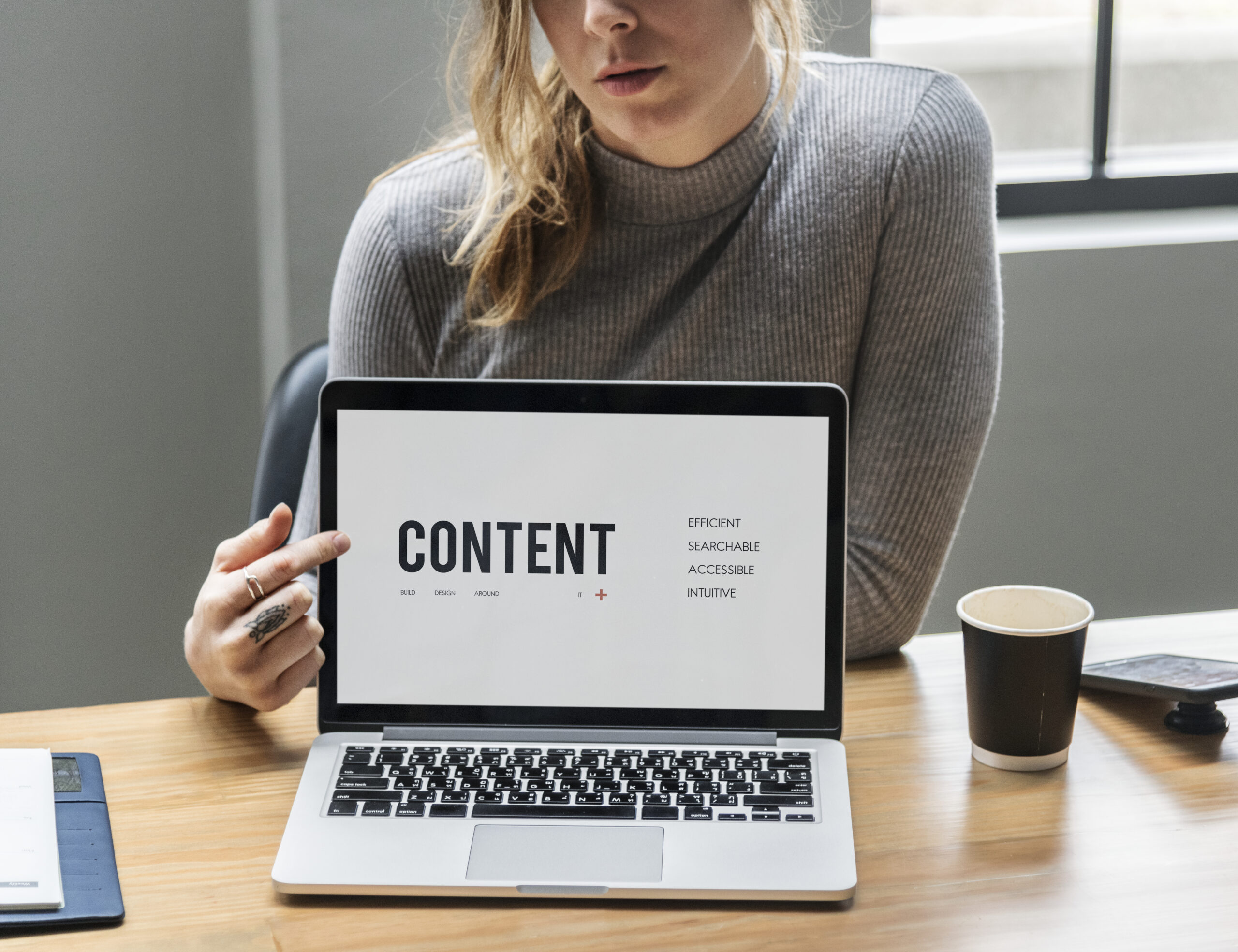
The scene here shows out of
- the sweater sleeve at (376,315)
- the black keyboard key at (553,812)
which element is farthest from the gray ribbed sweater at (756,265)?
the black keyboard key at (553,812)

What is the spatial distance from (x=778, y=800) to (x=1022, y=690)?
180 mm

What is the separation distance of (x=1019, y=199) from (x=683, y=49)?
53.2 inches

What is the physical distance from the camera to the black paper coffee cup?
79 centimetres

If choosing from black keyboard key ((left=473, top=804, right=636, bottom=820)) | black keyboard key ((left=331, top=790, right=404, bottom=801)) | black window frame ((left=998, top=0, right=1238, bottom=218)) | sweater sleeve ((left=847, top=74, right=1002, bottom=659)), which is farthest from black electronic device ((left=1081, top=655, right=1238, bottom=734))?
black window frame ((left=998, top=0, right=1238, bottom=218))

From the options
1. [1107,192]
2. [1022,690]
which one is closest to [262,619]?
[1022,690]

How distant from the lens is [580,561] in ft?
→ 2.69

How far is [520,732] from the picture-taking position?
0.82 m

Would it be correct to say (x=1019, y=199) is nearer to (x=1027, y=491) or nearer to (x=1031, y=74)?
(x=1027, y=491)

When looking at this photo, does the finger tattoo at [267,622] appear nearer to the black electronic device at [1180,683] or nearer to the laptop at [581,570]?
the laptop at [581,570]

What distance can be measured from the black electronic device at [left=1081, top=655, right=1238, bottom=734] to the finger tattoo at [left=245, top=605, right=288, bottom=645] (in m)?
0.58


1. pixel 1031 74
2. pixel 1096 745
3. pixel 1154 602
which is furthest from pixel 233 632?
pixel 1031 74

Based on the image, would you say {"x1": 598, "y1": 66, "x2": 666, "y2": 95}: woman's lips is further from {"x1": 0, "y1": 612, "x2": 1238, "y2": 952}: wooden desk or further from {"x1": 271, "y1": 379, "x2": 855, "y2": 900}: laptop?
{"x1": 0, "y1": 612, "x2": 1238, "y2": 952}: wooden desk

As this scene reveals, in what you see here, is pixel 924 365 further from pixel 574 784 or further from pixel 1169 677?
pixel 574 784

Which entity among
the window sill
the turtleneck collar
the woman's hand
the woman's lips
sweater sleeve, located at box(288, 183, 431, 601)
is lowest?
the woman's hand
